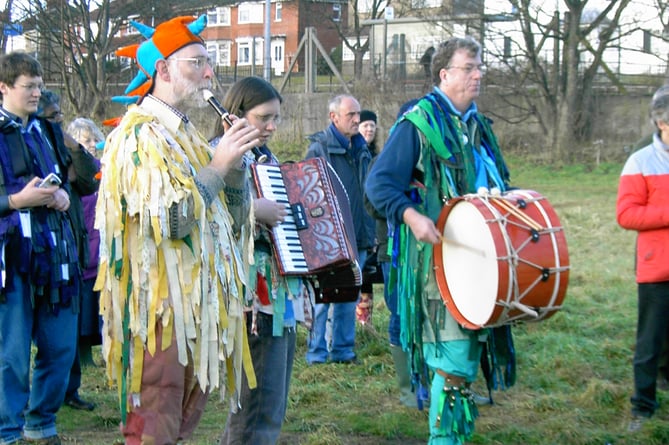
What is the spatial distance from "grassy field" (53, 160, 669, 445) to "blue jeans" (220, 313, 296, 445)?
96 cm

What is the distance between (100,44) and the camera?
23.9 m

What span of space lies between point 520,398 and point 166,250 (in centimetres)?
329

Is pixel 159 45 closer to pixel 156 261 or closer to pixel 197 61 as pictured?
pixel 197 61

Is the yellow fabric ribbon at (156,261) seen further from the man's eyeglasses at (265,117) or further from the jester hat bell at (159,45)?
the man's eyeglasses at (265,117)

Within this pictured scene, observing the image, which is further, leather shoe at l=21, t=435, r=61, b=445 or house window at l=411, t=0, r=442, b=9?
house window at l=411, t=0, r=442, b=9

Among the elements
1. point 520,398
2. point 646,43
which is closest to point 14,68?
point 520,398

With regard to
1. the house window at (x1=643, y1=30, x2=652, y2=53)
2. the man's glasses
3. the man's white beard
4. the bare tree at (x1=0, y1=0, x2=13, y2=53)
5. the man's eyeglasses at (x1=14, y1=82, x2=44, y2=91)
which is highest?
the bare tree at (x1=0, y1=0, x2=13, y2=53)

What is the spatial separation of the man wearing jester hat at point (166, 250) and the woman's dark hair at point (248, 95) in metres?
0.62

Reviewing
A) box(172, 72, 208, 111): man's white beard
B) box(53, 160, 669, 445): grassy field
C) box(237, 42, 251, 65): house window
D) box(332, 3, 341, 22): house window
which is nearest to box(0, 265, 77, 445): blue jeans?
box(53, 160, 669, 445): grassy field

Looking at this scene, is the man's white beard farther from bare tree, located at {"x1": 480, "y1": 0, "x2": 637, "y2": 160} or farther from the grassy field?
bare tree, located at {"x1": 480, "y1": 0, "x2": 637, "y2": 160}

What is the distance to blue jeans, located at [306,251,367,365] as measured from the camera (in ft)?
22.2

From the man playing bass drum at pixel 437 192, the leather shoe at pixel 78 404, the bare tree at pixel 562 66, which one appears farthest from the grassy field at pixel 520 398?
the bare tree at pixel 562 66

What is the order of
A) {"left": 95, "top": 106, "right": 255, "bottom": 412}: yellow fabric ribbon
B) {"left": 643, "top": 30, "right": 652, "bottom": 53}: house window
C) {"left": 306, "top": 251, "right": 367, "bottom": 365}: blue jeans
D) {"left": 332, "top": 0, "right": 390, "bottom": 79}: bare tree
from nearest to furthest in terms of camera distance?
1. {"left": 95, "top": 106, "right": 255, "bottom": 412}: yellow fabric ribbon
2. {"left": 306, "top": 251, "right": 367, "bottom": 365}: blue jeans
3. {"left": 643, "top": 30, "right": 652, "bottom": 53}: house window
4. {"left": 332, "top": 0, "right": 390, "bottom": 79}: bare tree

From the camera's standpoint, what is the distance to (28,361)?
4.71m
